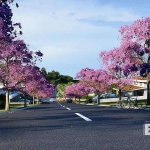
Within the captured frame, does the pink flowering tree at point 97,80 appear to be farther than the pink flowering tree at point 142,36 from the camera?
Yes

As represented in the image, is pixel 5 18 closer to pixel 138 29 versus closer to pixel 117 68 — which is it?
pixel 138 29

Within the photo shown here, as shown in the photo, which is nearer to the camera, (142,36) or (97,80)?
(142,36)

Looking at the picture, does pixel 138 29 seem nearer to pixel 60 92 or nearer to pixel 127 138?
pixel 127 138

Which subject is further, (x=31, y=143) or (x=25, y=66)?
(x=25, y=66)

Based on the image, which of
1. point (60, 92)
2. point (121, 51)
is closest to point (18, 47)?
point (121, 51)

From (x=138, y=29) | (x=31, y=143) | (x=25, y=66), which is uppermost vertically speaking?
(x=138, y=29)

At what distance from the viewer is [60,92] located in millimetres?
172875

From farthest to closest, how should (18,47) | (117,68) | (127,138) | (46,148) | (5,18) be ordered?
(117,68) < (18,47) < (5,18) < (127,138) < (46,148)

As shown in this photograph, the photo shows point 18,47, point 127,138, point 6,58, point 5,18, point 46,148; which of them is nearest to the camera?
point 46,148

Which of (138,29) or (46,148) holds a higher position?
(138,29)

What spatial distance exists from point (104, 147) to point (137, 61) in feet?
121

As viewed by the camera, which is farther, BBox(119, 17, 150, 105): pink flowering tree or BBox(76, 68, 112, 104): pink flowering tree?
BBox(76, 68, 112, 104): pink flowering tree

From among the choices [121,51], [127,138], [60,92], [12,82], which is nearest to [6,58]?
[12,82]

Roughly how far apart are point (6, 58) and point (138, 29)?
50.9ft
